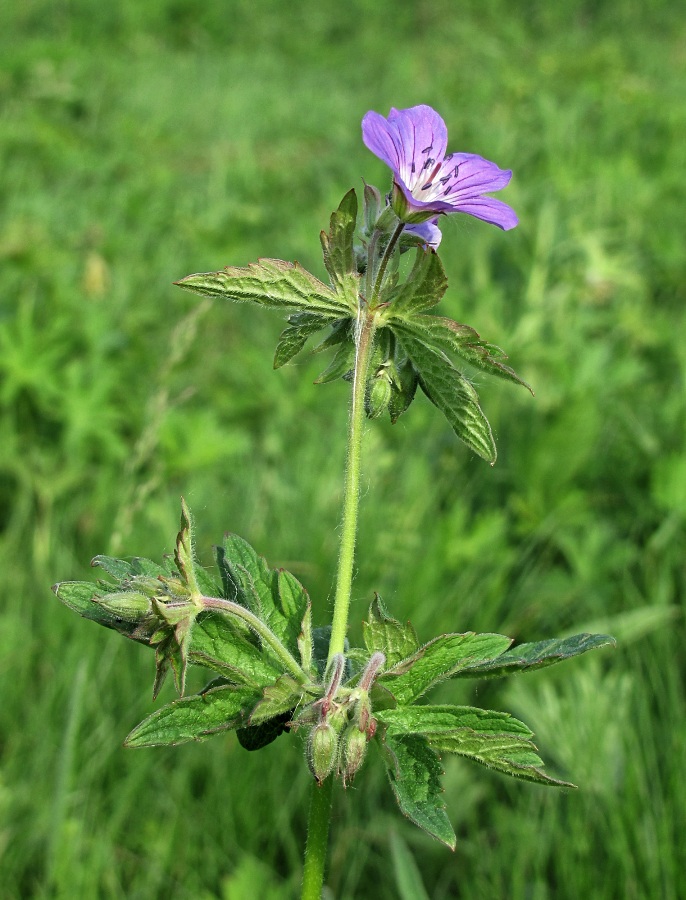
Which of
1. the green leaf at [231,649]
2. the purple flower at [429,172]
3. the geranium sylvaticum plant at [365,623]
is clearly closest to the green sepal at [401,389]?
the geranium sylvaticum plant at [365,623]

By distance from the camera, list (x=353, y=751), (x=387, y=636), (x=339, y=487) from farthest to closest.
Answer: (x=339, y=487), (x=387, y=636), (x=353, y=751)

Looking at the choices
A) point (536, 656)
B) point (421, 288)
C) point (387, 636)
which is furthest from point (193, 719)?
point (421, 288)

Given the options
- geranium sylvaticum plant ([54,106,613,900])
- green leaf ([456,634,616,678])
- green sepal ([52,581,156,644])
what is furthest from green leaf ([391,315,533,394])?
green sepal ([52,581,156,644])

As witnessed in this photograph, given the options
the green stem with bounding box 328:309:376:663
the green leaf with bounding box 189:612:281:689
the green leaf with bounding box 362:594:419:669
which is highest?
the green stem with bounding box 328:309:376:663

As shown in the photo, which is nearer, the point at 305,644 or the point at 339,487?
the point at 305,644

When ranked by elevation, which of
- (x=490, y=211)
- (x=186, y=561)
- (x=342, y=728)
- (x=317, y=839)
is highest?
(x=490, y=211)

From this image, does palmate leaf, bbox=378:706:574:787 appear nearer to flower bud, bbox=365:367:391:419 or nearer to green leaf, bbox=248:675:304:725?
green leaf, bbox=248:675:304:725

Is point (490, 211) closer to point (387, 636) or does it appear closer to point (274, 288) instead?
point (274, 288)
